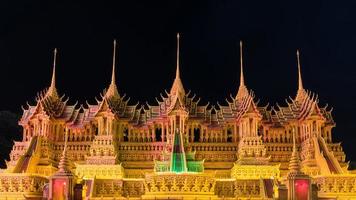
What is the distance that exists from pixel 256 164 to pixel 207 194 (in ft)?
26.7

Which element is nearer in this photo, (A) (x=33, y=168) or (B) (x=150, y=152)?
(A) (x=33, y=168)

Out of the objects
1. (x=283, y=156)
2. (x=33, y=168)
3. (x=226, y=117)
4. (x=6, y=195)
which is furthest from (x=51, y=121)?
(x=283, y=156)

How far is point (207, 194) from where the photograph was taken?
1293 inches

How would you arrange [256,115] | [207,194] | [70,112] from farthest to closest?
1. [70,112]
2. [256,115]
3. [207,194]

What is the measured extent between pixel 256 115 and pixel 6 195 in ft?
62.2

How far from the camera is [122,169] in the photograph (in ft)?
132

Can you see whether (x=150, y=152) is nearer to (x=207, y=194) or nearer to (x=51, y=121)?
(x=51, y=121)

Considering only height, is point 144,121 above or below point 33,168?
above

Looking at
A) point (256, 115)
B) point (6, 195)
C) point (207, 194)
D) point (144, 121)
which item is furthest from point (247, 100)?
point (6, 195)

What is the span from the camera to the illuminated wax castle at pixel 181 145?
3634 centimetres

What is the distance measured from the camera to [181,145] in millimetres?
36469

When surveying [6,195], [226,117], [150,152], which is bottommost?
[6,195]

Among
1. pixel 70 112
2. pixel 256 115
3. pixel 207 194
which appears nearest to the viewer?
pixel 207 194

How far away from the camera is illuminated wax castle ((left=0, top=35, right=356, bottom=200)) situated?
119 feet
